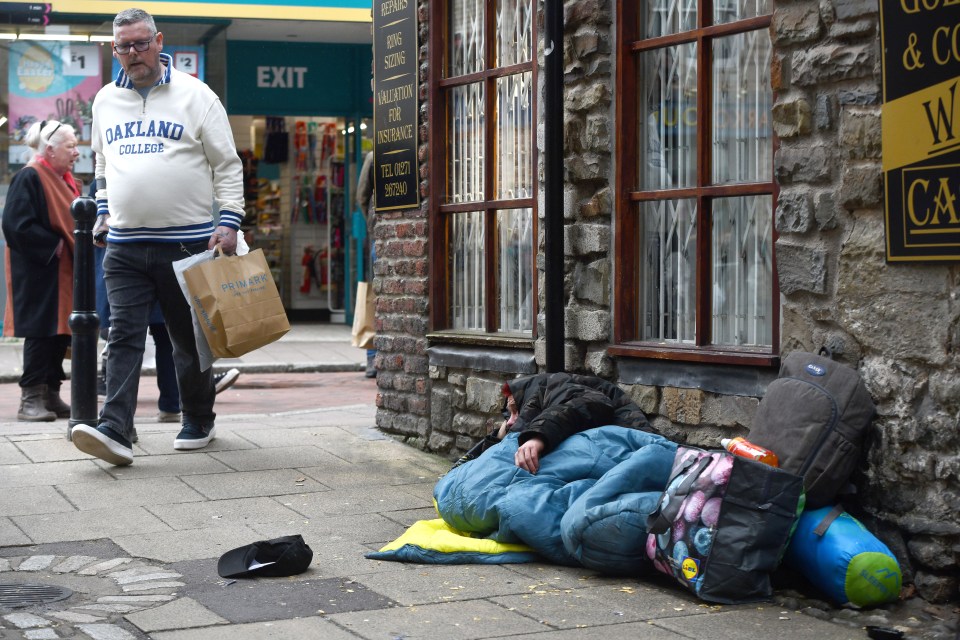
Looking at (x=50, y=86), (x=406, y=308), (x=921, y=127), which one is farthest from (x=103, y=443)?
(x=50, y=86)

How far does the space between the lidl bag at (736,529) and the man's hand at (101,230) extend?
4197 millimetres

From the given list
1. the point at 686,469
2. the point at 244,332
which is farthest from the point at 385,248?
the point at 686,469

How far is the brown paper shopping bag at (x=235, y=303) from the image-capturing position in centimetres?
680

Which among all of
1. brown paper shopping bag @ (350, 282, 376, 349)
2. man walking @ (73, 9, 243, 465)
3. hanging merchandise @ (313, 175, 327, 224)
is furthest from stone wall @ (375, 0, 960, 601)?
hanging merchandise @ (313, 175, 327, 224)

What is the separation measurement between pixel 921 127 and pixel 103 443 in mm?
4151

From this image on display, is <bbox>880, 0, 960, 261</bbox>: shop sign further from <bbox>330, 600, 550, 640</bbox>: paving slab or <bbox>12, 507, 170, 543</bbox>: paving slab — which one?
<bbox>12, 507, 170, 543</bbox>: paving slab

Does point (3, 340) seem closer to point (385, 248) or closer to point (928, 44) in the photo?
point (385, 248)

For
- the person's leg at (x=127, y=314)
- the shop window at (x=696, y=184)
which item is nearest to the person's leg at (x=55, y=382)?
the person's leg at (x=127, y=314)

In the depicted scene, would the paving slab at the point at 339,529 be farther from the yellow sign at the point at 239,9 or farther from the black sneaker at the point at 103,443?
the yellow sign at the point at 239,9

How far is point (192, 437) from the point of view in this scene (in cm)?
755

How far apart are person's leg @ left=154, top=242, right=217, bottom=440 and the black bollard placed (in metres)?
0.58

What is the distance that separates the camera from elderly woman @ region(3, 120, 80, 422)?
8875 mm

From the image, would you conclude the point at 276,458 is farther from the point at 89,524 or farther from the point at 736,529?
the point at 736,529

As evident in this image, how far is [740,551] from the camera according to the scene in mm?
4395
